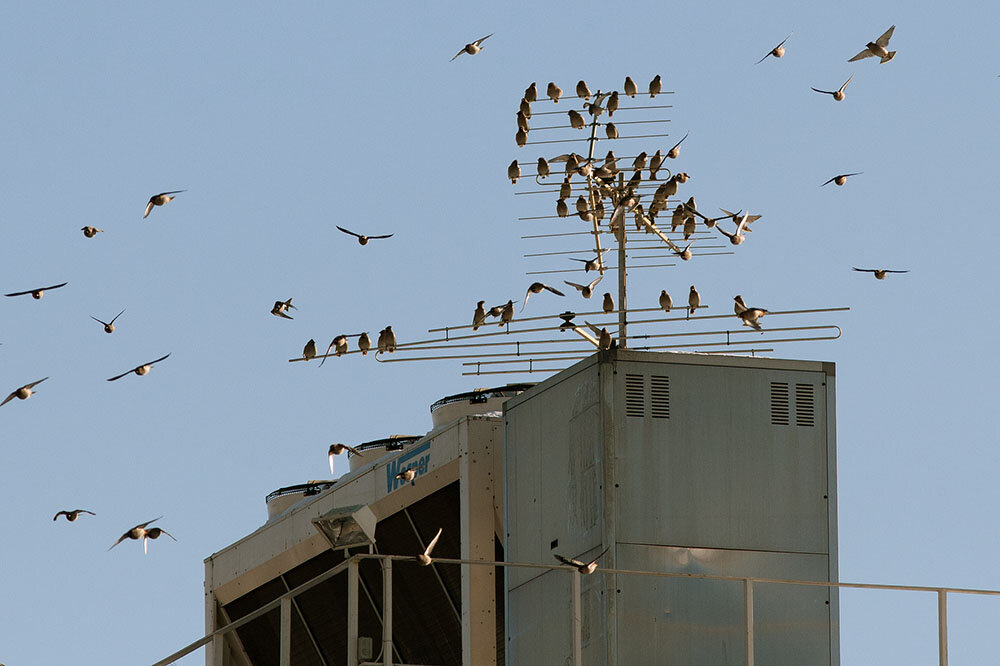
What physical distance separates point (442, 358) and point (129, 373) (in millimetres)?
5525

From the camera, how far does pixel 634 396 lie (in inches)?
927

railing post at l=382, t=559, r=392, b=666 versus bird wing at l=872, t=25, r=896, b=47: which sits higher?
bird wing at l=872, t=25, r=896, b=47

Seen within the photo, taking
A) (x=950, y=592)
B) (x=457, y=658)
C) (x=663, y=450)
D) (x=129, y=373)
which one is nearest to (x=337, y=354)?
(x=129, y=373)

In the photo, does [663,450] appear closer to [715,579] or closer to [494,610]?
[715,579]

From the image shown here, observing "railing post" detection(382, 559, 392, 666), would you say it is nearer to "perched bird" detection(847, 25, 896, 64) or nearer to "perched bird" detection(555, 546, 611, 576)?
"perched bird" detection(555, 546, 611, 576)

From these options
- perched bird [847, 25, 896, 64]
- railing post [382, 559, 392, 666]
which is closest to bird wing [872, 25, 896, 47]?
perched bird [847, 25, 896, 64]

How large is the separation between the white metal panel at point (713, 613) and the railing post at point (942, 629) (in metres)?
2.00

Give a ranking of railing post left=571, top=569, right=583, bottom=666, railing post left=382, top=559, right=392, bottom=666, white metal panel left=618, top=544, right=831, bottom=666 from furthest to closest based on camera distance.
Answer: white metal panel left=618, top=544, right=831, bottom=666 → railing post left=571, top=569, right=583, bottom=666 → railing post left=382, top=559, right=392, bottom=666

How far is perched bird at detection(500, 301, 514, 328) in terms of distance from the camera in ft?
91.8

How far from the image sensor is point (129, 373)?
31250 millimetres

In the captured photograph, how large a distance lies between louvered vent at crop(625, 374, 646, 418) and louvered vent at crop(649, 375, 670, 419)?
0.10 meters

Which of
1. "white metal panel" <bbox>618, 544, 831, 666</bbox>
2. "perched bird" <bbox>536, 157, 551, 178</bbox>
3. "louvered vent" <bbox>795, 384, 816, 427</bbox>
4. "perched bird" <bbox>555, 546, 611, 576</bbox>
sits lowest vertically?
"white metal panel" <bbox>618, 544, 831, 666</bbox>

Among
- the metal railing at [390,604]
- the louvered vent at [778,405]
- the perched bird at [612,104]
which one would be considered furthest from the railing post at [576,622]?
the perched bird at [612,104]

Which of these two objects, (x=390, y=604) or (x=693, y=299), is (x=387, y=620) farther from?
(x=693, y=299)
